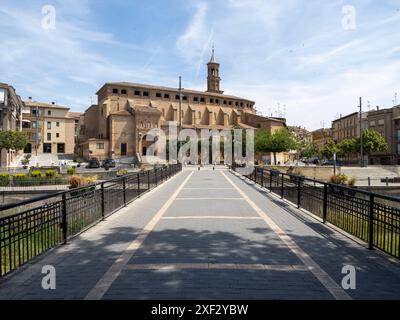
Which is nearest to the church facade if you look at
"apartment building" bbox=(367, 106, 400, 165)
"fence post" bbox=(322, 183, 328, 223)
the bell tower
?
the bell tower

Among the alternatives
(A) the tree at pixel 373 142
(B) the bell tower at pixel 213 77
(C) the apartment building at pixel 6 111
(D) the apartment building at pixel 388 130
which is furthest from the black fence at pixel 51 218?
(B) the bell tower at pixel 213 77

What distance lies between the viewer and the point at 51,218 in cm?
621

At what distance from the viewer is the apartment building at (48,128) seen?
245ft

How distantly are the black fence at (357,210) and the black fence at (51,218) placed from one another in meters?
5.42

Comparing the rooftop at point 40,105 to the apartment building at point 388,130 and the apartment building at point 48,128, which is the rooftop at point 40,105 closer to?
the apartment building at point 48,128

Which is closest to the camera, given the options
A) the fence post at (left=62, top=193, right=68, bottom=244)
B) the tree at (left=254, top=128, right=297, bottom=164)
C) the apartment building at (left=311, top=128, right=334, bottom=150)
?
the fence post at (left=62, top=193, right=68, bottom=244)

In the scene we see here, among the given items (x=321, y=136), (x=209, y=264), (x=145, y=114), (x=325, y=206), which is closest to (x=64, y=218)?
(x=209, y=264)

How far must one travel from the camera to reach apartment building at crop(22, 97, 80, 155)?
245 feet

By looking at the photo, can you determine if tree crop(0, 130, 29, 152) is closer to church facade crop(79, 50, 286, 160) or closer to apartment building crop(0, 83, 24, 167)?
apartment building crop(0, 83, 24, 167)

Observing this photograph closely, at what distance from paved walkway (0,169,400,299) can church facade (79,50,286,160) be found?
52.1 m

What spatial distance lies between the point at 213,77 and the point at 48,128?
1805 inches
